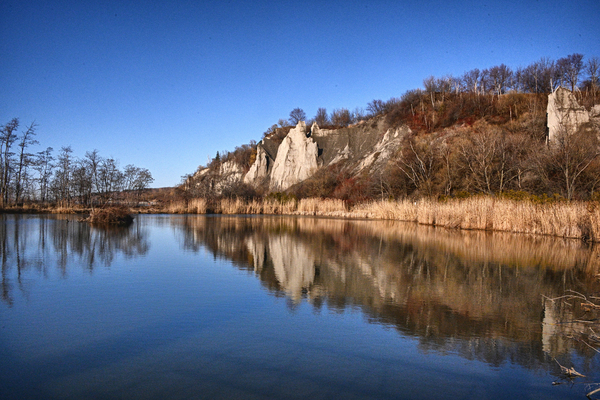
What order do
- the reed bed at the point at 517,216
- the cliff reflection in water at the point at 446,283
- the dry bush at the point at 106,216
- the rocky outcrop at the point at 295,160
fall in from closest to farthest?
the cliff reflection in water at the point at 446,283, the reed bed at the point at 517,216, the dry bush at the point at 106,216, the rocky outcrop at the point at 295,160

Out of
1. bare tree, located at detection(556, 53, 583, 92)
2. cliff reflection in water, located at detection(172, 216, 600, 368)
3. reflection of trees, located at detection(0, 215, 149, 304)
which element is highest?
bare tree, located at detection(556, 53, 583, 92)

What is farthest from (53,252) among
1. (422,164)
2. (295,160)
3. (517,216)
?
(295,160)

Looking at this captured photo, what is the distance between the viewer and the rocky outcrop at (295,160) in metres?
58.9

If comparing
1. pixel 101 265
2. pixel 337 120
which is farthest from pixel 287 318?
pixel 337 120

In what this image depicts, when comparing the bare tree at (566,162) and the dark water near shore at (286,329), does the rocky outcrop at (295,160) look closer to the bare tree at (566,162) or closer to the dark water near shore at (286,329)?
the bare tree at (566,162)

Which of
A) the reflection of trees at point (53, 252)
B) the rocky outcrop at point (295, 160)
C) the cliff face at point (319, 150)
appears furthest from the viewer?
the rocky outcrop at point (295, 160)

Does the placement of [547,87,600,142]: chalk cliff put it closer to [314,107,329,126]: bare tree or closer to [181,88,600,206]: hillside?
[181,88,600,206]: hillside

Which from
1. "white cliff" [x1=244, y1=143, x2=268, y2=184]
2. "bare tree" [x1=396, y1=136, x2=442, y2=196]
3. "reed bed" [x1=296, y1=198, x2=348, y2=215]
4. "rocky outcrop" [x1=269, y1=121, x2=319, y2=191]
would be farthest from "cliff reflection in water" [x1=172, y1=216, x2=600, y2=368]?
"white cliff" [x1=244, y1=143, x2=268, y2=184]

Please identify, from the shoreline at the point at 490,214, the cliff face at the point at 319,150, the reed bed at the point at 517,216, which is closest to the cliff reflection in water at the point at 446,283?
the reed bed at the point at 517,216

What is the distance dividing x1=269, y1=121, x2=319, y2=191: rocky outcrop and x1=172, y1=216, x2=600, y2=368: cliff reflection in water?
1826 inches

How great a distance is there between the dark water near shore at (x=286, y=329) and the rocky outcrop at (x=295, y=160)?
5031 cm

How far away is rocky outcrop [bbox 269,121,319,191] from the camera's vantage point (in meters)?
58.9

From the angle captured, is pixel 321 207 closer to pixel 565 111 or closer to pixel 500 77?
pixel 565 111

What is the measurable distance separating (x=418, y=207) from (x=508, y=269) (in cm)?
1495
